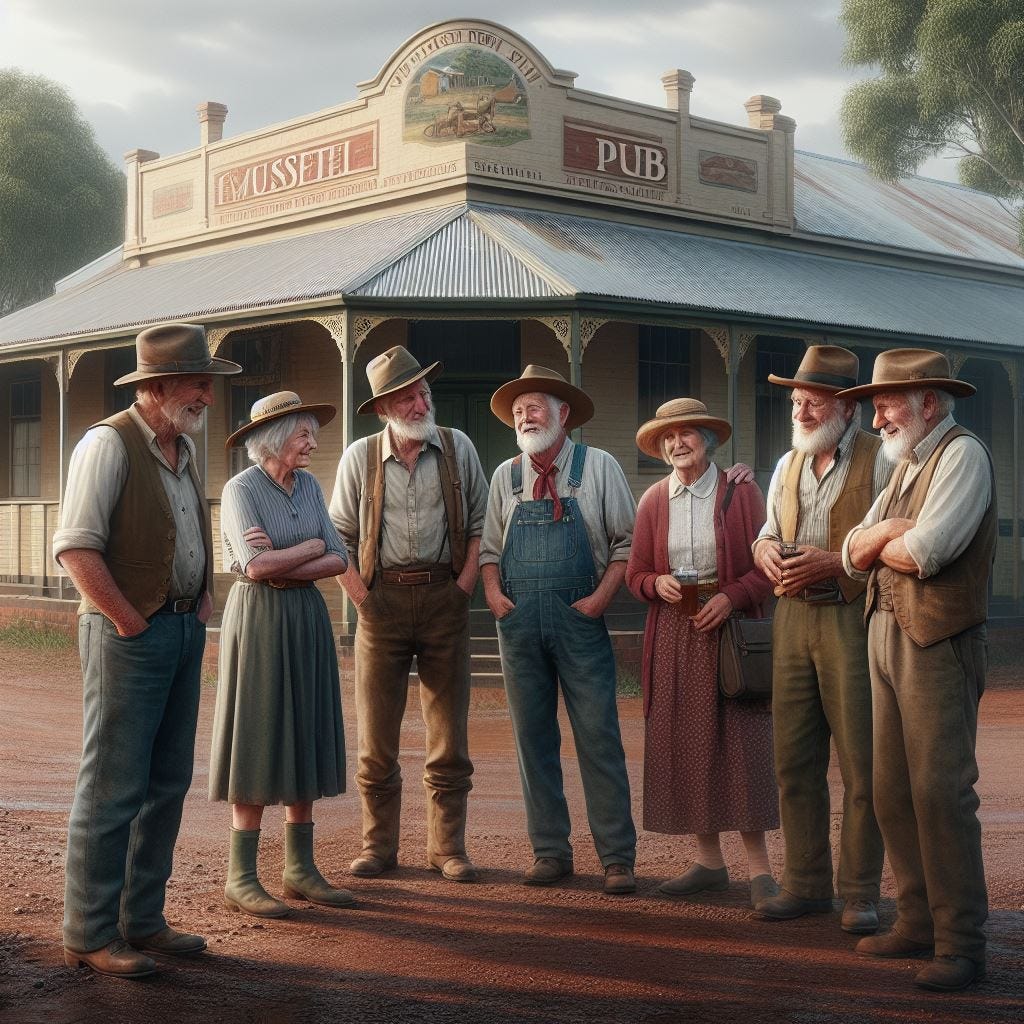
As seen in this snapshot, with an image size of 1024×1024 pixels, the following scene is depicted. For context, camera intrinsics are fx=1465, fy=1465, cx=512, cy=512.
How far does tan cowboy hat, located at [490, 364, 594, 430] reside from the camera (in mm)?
6812

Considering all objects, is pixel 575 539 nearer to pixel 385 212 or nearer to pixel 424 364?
pixel 424 364

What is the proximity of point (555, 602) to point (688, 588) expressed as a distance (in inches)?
28.4

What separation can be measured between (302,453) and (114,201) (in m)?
36.3

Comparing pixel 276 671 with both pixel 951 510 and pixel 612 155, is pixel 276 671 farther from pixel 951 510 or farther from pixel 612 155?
pixel 612 155

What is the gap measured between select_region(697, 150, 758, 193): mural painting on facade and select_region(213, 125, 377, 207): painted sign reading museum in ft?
13.9

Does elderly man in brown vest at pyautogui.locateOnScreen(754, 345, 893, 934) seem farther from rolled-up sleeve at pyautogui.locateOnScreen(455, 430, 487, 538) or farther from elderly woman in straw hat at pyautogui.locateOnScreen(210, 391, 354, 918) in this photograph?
elderly woman in straw hat at pyautogui.locateOnScreen(210, 391, 354, 918)

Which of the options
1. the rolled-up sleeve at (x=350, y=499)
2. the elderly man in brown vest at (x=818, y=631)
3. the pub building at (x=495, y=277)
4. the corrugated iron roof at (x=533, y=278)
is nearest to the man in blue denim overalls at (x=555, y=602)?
the rolled-up sleeve at (x=350, y=499)

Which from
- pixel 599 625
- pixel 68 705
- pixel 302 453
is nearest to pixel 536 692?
pixel 599 625

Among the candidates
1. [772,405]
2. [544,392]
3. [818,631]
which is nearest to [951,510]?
[818,631]

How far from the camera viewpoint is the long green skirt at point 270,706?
604 cm

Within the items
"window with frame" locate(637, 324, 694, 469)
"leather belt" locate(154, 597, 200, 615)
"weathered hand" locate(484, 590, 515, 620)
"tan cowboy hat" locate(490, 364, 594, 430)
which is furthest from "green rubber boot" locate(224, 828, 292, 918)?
"window with frame" locate(637, 324, 694, 469)

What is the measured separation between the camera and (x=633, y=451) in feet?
57.3

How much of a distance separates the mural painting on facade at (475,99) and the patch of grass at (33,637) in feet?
24.5

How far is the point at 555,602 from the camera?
6664 mm
